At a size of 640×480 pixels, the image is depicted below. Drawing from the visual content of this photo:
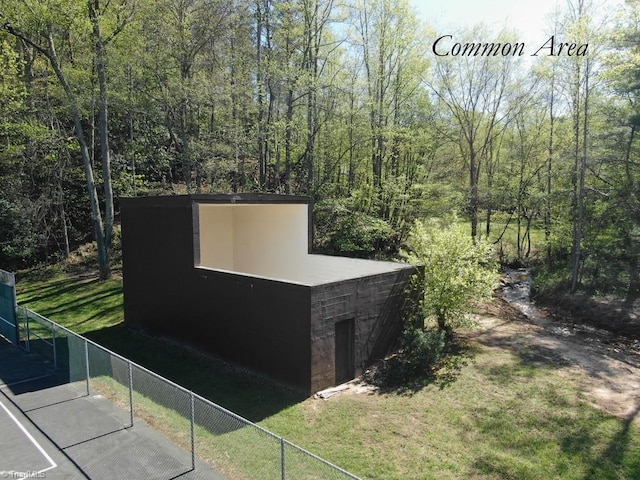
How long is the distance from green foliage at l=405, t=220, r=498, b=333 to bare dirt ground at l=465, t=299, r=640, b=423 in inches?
76.9

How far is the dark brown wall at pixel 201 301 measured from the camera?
10.3 m

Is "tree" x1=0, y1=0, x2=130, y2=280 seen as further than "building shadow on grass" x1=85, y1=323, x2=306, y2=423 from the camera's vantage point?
Yes

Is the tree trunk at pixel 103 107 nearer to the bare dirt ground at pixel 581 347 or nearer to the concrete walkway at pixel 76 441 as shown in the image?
the concrete walkway at pixel 76 441

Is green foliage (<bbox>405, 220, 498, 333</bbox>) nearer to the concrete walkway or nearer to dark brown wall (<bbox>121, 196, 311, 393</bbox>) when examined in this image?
dark brown wall (<bbox>121, 196, 311, 393</bbox>)

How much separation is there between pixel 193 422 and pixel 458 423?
5394 millimetres

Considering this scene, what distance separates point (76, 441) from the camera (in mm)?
7477

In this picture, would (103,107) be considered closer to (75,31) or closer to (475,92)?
(75,31)

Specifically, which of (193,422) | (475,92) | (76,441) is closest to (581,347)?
(193,422)

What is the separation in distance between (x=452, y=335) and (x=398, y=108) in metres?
14.8

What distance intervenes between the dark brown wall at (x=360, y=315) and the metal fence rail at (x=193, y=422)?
2.72 metres

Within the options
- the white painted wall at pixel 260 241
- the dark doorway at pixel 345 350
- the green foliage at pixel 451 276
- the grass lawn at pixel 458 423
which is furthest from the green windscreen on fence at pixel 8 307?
the green foliage at pixel 451 276

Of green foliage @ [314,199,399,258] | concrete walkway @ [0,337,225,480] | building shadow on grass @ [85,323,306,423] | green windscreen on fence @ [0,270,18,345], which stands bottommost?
building shadow on grass @ [85,323,306,423]

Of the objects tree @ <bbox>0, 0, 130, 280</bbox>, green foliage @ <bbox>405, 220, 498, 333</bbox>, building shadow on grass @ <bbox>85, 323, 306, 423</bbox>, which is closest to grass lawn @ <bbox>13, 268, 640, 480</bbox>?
building shadow on grass @ <bbox>85, 323, 306, 423</bbox>

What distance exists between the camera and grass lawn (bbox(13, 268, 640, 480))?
7.48 metres
